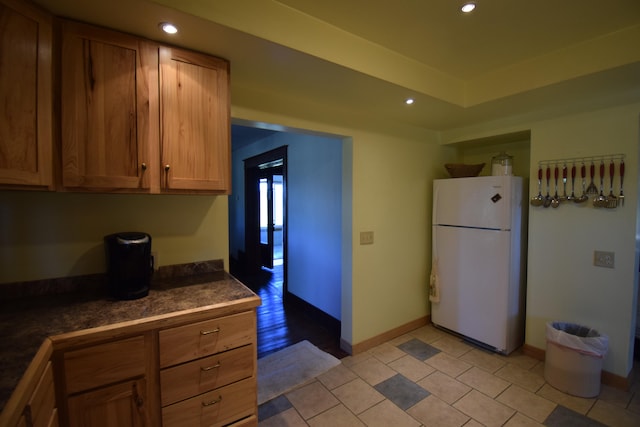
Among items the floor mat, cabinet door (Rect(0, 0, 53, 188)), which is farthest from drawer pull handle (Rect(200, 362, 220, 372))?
cabinet door (Rect(0, 0, 53, 188))

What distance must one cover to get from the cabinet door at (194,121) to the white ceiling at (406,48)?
10 cm

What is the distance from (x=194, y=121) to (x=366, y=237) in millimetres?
1754

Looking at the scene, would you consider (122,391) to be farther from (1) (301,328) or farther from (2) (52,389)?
(1) (301,328)

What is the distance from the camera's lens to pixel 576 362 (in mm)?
2094

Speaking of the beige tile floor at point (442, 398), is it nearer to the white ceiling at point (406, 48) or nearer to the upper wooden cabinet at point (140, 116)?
the upper wooden cabinet at point (140, 116)

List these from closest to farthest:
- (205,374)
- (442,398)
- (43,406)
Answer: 1. (43,406)
2. (205,374)
3. (442,398)

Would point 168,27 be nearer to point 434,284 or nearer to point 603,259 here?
point 434,284

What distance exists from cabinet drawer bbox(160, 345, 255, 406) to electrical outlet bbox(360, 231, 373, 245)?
4.78 feet

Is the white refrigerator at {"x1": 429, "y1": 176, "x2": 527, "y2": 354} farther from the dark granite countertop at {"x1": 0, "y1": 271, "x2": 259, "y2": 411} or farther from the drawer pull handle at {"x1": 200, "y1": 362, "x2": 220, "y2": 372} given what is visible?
the drawer pull handle at {"x1": 200, "y1": 362, "x2": 220, "y2": 372}

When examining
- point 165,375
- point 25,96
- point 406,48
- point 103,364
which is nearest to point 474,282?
point 406,48

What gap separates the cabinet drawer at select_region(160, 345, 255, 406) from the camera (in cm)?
133

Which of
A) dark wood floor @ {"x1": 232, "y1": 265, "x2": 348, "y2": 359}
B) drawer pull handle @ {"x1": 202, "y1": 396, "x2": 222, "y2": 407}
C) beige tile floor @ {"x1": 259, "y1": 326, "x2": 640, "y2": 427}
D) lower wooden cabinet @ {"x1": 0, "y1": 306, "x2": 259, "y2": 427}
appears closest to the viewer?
lower wooden cabinet @ {"x1": 0, "y1": 306, "x2": 259, "y2": 427}

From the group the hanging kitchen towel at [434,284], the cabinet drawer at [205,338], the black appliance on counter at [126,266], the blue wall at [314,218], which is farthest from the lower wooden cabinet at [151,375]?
the hanging kitchen towel at [434,284]

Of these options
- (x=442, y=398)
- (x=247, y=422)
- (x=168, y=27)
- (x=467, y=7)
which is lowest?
(x=442, y=398)
